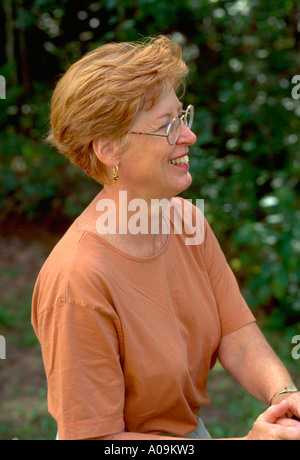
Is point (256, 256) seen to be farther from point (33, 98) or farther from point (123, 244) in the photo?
point (33, 98)

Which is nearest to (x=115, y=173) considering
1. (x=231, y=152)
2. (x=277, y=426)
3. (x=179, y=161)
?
(x=179, y=161)

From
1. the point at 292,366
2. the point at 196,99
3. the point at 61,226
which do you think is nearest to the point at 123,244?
the point at 292,366

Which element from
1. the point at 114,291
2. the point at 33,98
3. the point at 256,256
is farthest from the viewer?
the point at 33,98

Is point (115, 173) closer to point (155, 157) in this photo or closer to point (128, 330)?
point (155, 157)

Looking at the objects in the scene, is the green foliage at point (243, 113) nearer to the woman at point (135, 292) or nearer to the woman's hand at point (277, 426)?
the woman at point (135, 292)

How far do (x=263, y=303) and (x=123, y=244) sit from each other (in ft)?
7.48

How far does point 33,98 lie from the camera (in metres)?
5.14

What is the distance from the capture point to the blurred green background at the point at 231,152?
3.45 metres

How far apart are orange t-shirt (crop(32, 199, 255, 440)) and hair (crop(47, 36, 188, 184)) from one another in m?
0.30

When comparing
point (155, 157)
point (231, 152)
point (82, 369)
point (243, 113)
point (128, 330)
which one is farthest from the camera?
point (231, 152)

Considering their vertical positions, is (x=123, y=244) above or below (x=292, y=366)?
above

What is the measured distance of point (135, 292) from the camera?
172 centimetres

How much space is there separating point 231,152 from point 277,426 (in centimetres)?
280

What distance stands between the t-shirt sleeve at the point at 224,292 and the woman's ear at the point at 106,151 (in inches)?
17.9
